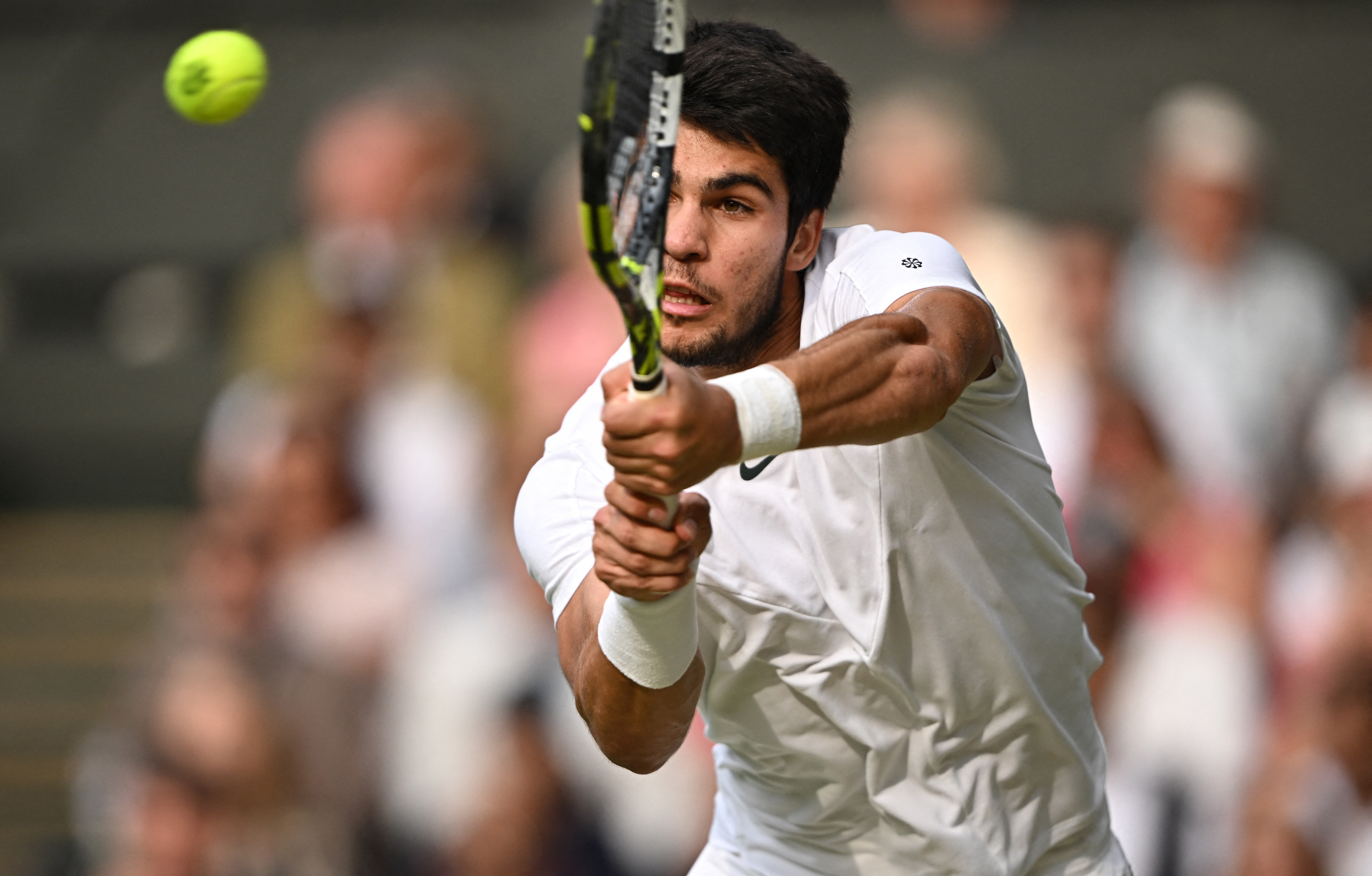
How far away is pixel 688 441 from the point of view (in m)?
1.87

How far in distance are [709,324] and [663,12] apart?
0.59 m

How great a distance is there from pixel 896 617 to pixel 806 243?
24.9 inches

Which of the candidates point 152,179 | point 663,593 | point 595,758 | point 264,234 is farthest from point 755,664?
point 152,179

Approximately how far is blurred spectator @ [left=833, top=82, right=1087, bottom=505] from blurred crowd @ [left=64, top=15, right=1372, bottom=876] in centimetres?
1

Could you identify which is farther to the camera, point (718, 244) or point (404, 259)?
point (404, 259)

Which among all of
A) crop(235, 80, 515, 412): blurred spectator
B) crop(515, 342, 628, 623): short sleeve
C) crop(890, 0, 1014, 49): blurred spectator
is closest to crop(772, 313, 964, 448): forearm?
crop(515, 342, 628, 623): short sleeve

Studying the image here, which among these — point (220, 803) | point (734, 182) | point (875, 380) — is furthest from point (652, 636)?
point (220, 803)

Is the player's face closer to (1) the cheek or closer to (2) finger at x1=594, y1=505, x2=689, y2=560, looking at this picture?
(1) the cheek

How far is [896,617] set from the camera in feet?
8.37

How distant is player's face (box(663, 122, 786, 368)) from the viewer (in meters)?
2.46

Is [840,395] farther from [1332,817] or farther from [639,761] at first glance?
[1332,817]

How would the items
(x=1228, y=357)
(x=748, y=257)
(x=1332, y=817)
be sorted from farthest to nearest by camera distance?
1. (x=1228, y=357)
2. (x=1332, y=817)
3. (x=748, y=257)

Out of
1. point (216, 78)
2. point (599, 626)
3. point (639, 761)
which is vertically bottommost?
point (639, 761)

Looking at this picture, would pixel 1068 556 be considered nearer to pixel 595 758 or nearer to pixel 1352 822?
pixel 1352 822
